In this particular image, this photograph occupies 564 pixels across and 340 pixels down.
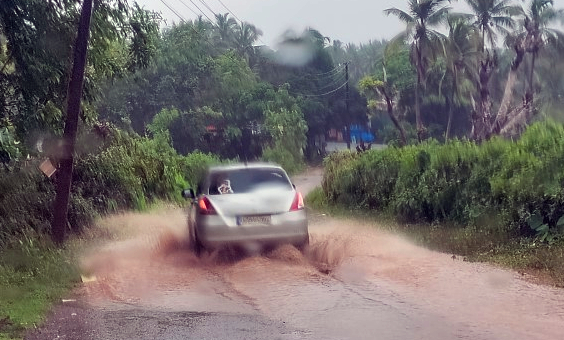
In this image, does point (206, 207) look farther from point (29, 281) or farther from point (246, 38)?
point (246, 38)

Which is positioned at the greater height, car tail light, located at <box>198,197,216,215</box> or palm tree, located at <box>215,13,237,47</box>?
palm tree, located at <box>215,13,237,47</box>

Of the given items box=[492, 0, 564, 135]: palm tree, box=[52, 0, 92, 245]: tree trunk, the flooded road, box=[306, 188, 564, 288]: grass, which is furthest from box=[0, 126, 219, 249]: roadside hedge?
box=[492, 0, 564, 135]: palm tree

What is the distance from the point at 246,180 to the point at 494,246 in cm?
438

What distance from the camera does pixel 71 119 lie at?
1241cm

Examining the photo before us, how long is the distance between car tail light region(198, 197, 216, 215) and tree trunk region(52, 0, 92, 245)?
2.63 meters

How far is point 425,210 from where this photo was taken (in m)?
17.2

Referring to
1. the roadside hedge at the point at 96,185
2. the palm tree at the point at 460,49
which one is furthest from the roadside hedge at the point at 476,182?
the palm tree at the point at 460,49

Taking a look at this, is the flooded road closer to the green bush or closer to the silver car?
the silver car

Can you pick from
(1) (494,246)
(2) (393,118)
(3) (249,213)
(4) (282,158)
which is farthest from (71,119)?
(4) (282,158)

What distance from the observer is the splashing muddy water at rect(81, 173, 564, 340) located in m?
7.54

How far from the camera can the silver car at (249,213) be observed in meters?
11.0

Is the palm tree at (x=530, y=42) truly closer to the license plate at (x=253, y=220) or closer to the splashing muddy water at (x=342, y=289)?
the splashing muddy water at (x=342, y=289)

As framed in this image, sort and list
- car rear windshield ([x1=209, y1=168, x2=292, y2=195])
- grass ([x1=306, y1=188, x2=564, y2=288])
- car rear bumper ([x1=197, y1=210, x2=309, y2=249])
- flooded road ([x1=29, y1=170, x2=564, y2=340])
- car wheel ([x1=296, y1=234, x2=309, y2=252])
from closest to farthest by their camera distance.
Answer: flooded road ([x1=29, y1=170, x2=564, y2=340]), grass ([x1=306, y1=188, x2=564, y2=288]), car rear bumper ([x1=197, y1=210, x2=309, y2=249]), car wheel ([x1=296, y1=234, x2=309, y2=252]), car rear windshield ([x1=209, y1=168, x2=292, y2=195])

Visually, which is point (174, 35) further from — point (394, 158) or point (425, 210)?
point (425, 210)
